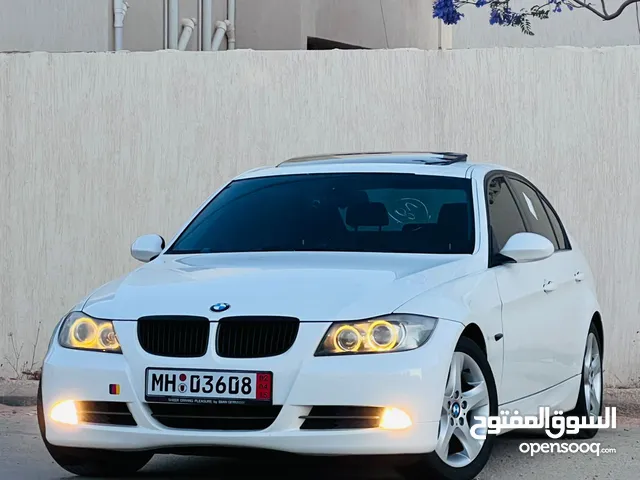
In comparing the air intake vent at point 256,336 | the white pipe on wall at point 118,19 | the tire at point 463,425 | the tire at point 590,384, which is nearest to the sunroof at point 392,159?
the tire at point 590,384

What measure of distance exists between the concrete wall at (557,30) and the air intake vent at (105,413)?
14.7 meters

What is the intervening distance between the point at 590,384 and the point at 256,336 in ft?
9.75

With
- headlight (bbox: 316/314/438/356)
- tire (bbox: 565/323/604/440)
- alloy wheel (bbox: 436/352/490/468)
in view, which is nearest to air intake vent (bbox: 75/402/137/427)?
headlight (bbox: 316/314/438/356)

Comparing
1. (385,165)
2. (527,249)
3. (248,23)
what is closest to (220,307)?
(527,249)

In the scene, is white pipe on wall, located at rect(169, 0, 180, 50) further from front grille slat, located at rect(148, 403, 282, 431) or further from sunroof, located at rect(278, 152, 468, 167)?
front grille slat, located at rect(148, 403, 282, 431)

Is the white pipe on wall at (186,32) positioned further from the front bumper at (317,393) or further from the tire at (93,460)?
the front bumper at (317,393)

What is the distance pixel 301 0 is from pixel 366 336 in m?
10.0

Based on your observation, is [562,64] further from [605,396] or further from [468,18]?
[468,18]

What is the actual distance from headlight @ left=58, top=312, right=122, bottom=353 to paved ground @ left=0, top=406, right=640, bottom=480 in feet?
2.72

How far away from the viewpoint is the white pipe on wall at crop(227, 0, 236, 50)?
1416 cm

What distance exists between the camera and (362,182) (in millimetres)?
7488

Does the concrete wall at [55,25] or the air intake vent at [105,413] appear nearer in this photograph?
the air intake vent at [105,413]

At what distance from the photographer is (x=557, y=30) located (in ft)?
66.5

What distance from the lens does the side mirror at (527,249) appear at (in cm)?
691
